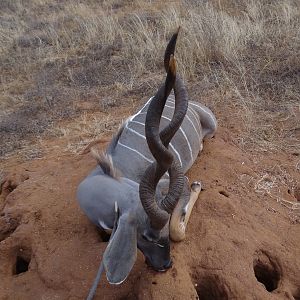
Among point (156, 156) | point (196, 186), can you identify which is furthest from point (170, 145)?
point (156, 156)

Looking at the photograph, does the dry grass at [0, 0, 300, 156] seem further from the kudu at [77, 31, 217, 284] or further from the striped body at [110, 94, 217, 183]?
the kudu at [77, 31, 217, 284]

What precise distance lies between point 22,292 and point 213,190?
1.56m

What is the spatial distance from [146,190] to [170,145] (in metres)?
1.34

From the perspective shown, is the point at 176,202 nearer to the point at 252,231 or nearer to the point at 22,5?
the point at 252,231

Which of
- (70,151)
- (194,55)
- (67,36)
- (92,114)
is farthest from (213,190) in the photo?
(67,36)

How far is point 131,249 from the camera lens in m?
2.81

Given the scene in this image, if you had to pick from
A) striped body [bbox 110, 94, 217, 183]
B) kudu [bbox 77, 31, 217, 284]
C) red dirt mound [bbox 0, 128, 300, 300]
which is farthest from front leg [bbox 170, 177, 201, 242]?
striped body [bbox 110, 94, 217, 183]

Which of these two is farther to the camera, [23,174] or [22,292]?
[23,174]

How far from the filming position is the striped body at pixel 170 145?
146 inches

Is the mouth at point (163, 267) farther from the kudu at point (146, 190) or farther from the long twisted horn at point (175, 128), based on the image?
the long twisted horn at point (175, 128)

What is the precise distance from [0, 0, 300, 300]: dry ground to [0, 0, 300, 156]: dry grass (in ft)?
0.07

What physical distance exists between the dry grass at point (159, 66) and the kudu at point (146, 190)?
1.32m

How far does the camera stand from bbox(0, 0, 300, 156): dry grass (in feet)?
17.4

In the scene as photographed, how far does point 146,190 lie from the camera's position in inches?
108
